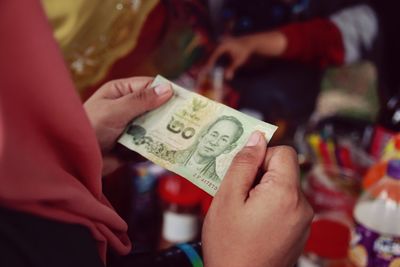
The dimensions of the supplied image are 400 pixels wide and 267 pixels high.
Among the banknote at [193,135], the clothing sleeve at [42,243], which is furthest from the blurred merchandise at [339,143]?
the clothing sleeve at [42,243]

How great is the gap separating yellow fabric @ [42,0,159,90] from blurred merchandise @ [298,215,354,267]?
56cm

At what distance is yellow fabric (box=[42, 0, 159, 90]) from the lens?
3.18 feet

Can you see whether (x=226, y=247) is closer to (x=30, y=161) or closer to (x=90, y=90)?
(x=30, y=161)

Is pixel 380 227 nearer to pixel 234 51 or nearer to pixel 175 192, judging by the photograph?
pixel 175 192

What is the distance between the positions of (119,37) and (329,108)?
0.80 meters

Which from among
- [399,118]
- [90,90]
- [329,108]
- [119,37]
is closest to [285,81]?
[329,108]

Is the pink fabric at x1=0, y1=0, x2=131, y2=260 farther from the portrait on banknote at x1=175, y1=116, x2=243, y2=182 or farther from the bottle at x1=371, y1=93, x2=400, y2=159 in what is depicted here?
the bottle at x1=371, y1=93, x2=400, y2=159

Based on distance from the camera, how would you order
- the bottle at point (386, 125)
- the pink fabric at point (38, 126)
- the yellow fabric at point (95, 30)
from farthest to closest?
the bottle at point (386, 125)
the yellow fabric at point (95, 30)
the pink fabric at point (38, 126)

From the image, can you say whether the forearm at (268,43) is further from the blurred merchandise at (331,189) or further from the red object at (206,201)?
the red object at (206,201)

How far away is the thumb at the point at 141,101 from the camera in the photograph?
65 cm

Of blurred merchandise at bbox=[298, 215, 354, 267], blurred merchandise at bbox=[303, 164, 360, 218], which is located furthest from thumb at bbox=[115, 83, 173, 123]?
blurred merchandise at bbox=[303, 164, 360, 218]

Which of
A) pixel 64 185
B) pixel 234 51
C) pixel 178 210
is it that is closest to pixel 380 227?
pixel 178 210

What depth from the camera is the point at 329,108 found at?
5.38ft

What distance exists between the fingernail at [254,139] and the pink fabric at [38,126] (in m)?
0.18
